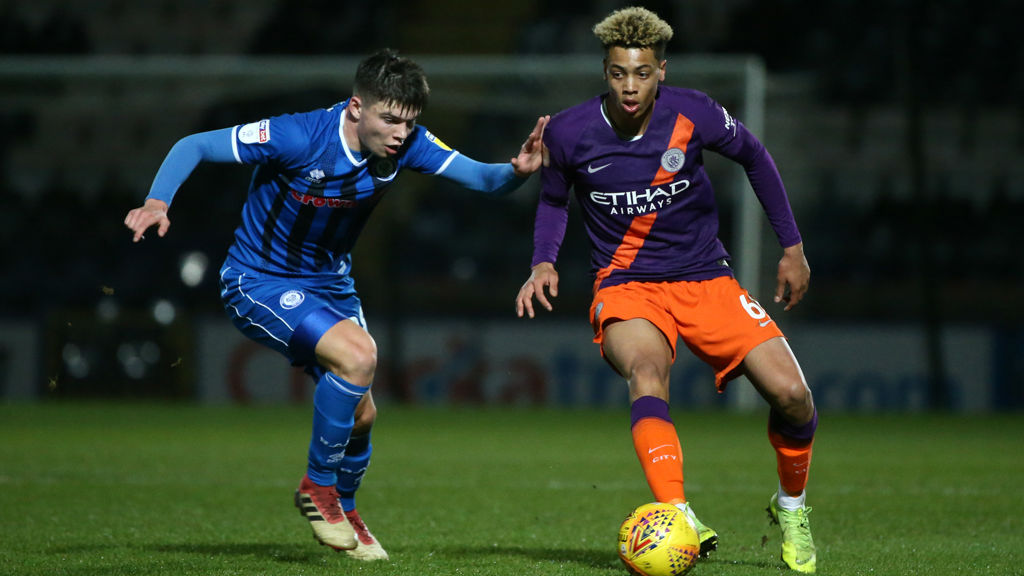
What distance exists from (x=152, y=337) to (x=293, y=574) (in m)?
11.0

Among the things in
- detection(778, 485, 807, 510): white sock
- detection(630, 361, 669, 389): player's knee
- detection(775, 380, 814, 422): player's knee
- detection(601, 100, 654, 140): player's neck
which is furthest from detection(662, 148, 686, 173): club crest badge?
detection(778, 485, 807, 510): white sock

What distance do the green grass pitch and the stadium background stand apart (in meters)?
2.12

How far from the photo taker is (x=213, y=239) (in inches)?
611

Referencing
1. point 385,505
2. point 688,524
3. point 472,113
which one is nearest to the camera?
point 688,524

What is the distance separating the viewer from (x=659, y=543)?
12.3 ft

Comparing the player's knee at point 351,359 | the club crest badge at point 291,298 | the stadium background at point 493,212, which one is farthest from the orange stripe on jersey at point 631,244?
the stadium background at point 493,212

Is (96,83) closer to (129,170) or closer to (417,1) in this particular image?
(129,170)

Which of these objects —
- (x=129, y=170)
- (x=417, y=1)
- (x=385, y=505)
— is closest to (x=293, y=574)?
(x=385, y=505)

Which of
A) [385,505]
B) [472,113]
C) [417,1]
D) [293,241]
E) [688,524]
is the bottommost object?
[385,505]

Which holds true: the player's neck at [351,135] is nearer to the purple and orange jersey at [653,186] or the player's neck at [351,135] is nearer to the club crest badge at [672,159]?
the purple and orange jersey at [653,186]

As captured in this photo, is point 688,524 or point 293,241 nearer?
point 688,524

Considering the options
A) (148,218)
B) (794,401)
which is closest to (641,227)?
(794,401)

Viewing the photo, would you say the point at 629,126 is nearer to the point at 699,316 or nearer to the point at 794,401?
the point at 699,316

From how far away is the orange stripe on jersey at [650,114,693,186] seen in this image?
4.35 metres
